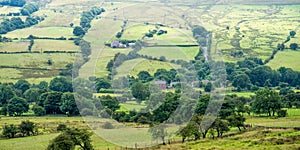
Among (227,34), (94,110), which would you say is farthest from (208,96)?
(227,34)

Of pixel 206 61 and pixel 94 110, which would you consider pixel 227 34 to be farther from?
pixel 94 110

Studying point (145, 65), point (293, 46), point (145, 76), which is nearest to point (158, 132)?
point (145, 65)

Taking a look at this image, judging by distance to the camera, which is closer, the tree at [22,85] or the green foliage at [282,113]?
the green foliage at [282,113]

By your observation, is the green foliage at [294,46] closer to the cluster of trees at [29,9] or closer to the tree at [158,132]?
the tree at [158,132]

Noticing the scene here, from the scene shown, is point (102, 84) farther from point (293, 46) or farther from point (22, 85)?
point (293, 46)

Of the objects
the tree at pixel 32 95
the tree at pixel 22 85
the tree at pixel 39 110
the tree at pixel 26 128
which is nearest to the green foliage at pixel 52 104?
the tree at pixel 39 110
